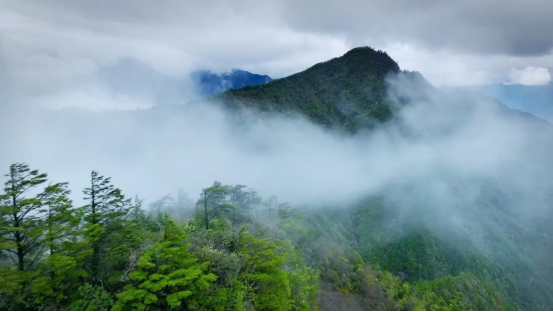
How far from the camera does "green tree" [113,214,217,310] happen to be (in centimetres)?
1977

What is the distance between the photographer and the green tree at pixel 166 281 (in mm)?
19766

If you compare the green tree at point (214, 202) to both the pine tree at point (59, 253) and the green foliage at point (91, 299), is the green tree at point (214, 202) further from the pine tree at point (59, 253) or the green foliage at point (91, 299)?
the green foliage at point (91, 299)

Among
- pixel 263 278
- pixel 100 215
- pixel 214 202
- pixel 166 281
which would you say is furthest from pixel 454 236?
pixel 100 215

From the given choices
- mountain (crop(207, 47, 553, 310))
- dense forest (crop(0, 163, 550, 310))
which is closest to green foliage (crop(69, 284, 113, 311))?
dense forest (crop(0, 163, 550, 310))

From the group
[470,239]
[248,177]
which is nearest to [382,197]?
[470,239]

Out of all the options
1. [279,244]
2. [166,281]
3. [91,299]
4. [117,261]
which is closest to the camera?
[166,281]

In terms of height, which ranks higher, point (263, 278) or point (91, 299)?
point (91, 299)

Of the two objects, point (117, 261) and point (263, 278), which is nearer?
point (117, 261)

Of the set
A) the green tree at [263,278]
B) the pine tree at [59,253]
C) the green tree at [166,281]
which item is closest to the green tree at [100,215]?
the pine tree at [59,253]

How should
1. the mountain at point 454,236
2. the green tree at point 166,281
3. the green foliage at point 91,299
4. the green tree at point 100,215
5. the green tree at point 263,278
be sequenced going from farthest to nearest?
the mountain at point 454,236 → the green tree at point 263,278 → the green tree at point 100,215 → the green foliage at point 91,299 → the green tree at point 166,281

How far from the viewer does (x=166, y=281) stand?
2017cm

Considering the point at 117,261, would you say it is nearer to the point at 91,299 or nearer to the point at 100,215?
the point at 91,299

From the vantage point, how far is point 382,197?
500 feet

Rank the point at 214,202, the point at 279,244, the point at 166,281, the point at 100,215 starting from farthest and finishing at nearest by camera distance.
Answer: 1. the point at 214,202
2. the point at 279,244
3. the point at 100,215
4. the point at 166,281
